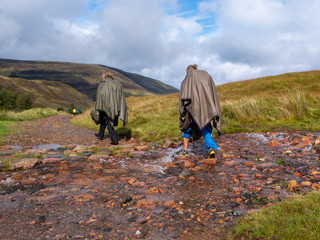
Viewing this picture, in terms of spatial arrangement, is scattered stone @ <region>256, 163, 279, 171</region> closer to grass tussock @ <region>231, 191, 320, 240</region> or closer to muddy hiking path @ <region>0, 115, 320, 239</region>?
muddy hiking path @ <region>0, 115, 320, 239</region>

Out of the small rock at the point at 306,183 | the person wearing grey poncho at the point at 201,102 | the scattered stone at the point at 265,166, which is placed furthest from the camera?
the person wearing grey poncho at the point at 201,102

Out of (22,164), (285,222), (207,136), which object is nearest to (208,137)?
(207,136)

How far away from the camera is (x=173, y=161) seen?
5656 mm

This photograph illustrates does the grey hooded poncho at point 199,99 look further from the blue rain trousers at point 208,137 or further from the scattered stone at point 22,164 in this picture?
the scattered stone at point 22,164

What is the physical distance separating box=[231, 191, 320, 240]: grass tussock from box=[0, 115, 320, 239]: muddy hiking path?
218 mm

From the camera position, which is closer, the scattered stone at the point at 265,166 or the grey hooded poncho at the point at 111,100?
the scattered stone at the point at 265,166

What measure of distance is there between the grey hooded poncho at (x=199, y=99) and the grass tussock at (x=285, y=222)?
2914 millimetres

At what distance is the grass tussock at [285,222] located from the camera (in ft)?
6.93

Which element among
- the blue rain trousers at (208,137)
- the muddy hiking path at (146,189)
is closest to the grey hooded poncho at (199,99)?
the blue rain trousers at (208,137)

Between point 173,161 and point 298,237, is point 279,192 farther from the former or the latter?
point 173,161

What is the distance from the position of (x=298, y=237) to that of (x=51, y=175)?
4.14m

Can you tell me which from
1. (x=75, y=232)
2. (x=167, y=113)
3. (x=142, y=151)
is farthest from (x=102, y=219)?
(x=167, y=113)

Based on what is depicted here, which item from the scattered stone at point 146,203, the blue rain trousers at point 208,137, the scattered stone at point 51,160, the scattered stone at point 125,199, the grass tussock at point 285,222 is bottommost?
the scattered stone at point 146,203

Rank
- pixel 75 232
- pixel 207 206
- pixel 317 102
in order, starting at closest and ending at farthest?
pixel 75 232
pixel 207 206
pixel 317 102
